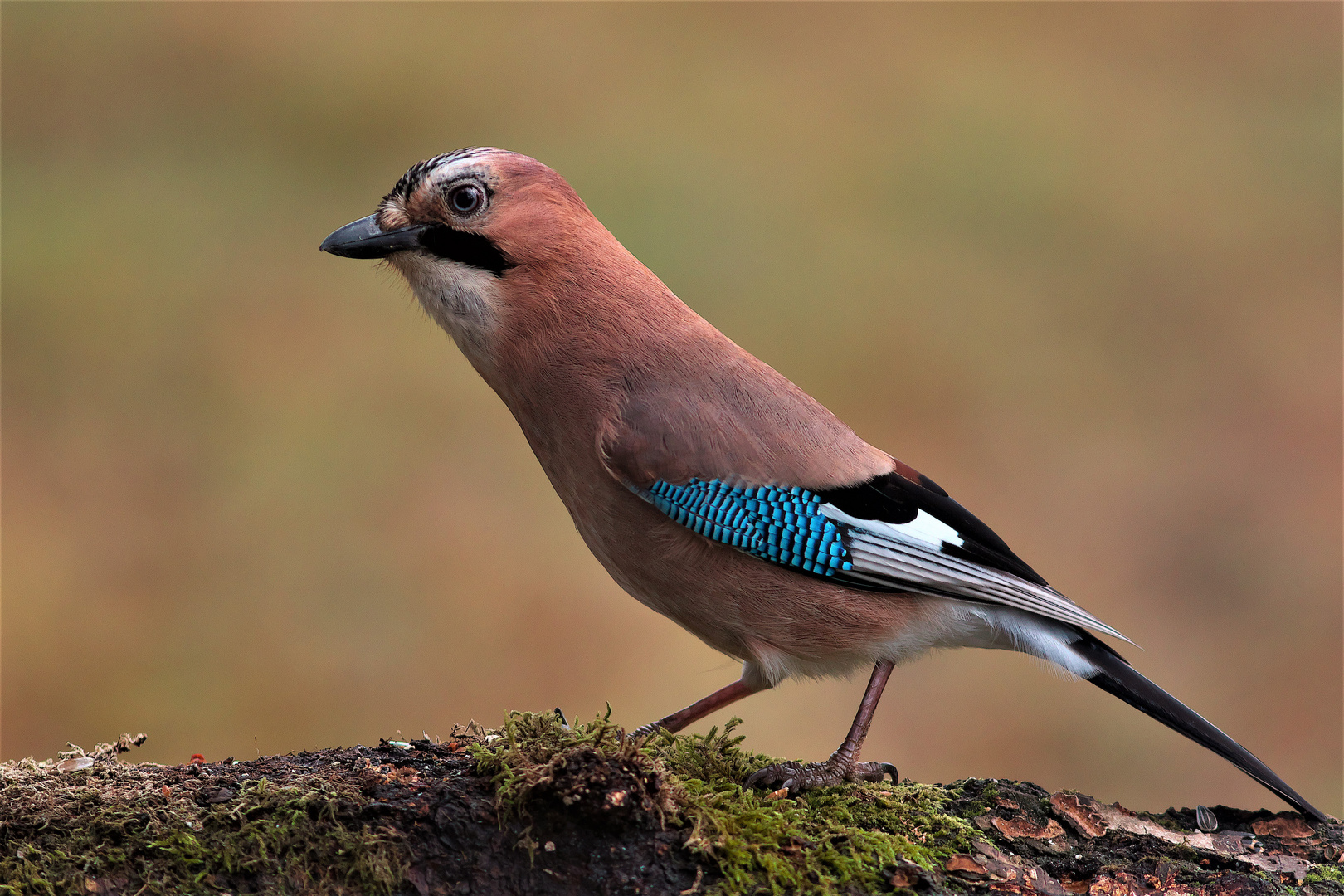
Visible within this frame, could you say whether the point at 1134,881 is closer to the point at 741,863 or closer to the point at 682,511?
the point at 741,863

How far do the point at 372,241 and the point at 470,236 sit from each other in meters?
0.38

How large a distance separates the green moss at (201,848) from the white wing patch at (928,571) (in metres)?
1.99

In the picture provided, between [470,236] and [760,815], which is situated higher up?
[470,236]

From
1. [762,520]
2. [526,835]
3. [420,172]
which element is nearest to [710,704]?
[762,520]

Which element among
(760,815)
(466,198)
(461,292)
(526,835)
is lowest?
(526,835)

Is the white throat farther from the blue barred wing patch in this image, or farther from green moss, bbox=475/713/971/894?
green moss, bbox=475/713/971/894

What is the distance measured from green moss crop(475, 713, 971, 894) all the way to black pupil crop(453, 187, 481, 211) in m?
2.01

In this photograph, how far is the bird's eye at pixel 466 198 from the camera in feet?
14.9

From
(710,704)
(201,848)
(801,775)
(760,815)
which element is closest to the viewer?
(201,848)

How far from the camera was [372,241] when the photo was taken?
4.54m

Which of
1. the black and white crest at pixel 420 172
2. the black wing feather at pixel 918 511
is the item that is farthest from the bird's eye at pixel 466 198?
the black wing feather at pixel 918 511

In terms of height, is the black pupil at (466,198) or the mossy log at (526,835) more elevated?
the black pupil at (466,198)

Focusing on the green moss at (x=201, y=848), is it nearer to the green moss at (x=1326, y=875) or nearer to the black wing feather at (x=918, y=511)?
the black wing feather at (x=918, y=511)

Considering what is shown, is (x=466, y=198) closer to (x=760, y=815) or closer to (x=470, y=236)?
(x=470, y=236)
